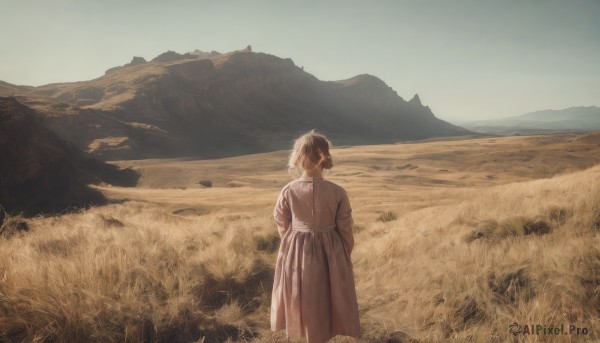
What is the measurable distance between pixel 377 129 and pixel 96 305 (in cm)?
15381

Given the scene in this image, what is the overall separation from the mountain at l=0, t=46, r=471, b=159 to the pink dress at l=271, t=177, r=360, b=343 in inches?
2682

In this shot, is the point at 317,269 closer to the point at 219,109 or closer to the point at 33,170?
the point at 33,170

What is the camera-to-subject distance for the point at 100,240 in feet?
19.3

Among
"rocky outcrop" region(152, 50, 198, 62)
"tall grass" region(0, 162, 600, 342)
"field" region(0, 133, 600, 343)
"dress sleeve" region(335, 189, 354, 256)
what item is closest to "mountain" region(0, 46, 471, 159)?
"rocky outcrop" region(152, 50, 198, 62)

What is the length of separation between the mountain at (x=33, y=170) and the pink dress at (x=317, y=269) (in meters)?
15.6

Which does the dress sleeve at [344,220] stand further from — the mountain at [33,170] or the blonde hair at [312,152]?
the mountain at [33,170]

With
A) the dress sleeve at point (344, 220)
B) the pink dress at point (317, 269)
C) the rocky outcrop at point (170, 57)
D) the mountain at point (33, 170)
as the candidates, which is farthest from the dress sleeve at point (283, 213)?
the rocky outcrop at point (170, 57)

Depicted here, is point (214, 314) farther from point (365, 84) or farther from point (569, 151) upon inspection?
point (365, 84)

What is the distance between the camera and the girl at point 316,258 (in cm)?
342

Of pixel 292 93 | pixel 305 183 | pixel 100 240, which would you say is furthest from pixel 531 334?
pixel 292 93

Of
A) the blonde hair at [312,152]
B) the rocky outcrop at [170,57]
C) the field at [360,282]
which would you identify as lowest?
the field at [360,282]

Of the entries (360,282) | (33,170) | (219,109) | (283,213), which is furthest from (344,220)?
(219,109)

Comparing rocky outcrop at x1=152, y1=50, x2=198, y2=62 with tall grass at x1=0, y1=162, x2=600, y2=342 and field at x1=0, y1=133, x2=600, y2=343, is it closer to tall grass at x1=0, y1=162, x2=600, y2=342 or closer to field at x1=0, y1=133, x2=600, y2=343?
field at x1=0, y1=133, x2=600, y2=343

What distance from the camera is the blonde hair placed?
136 inches
